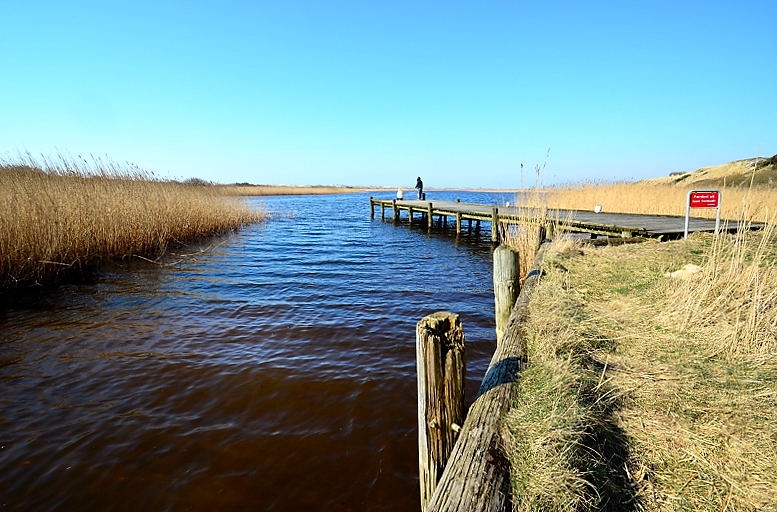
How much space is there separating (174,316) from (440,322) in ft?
19.8

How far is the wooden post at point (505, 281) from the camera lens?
4.59 m

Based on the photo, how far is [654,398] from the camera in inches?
102

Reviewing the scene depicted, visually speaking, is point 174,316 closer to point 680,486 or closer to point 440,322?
point 440,322

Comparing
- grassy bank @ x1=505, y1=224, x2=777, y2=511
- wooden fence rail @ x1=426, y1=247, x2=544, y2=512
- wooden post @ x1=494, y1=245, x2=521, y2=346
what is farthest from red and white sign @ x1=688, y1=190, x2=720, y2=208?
wooden fence rail @ x1=426, y1=247, x2=544, y2=512

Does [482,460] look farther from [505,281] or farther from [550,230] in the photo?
[550,230]

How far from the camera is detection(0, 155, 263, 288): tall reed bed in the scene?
7207mm

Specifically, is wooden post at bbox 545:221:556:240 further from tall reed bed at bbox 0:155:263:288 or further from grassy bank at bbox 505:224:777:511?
tall reed bed at bbox 0:155:263:288

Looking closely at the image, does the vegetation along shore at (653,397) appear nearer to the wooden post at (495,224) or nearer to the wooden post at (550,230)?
the wooden post at (550,230)

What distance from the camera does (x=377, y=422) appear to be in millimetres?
3787

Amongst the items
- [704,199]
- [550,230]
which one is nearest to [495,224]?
[550,230]

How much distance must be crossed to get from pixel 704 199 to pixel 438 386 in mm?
8153

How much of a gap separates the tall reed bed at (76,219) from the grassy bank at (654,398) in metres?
8.98

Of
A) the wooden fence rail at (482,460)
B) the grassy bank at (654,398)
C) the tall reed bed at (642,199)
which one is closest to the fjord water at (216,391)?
the wooden fence rail at (482,460)

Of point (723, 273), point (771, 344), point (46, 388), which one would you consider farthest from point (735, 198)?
point (46, 388)
